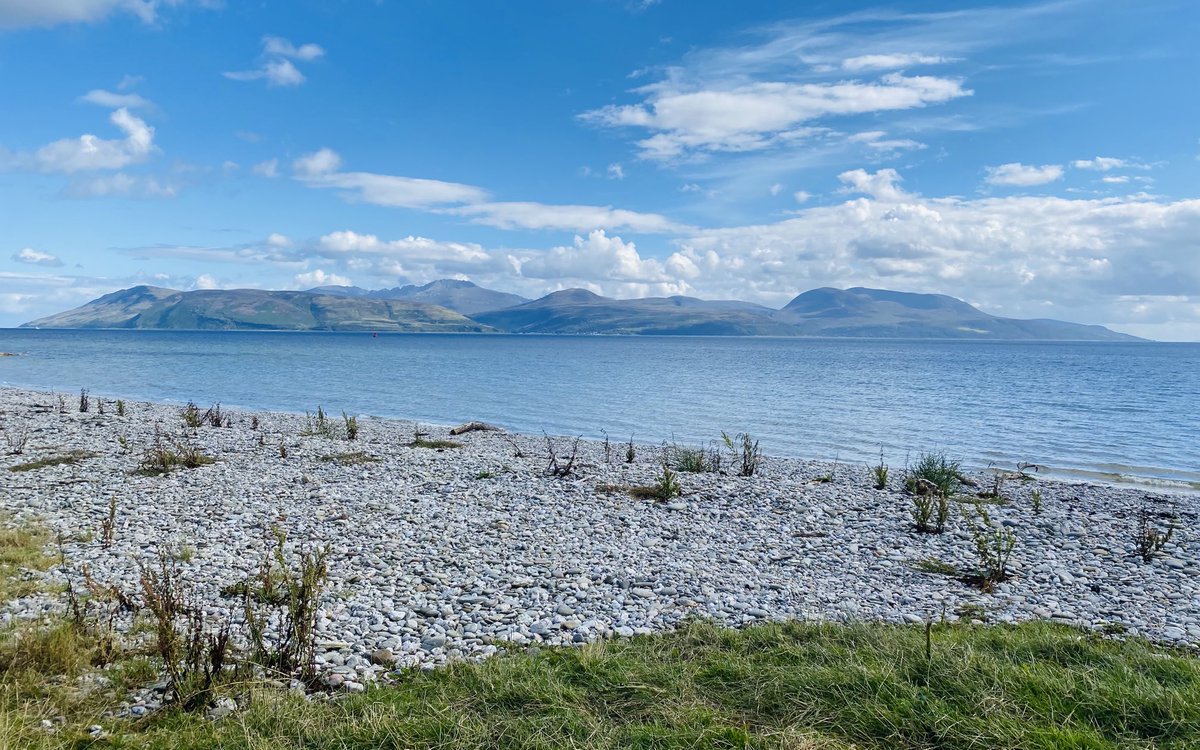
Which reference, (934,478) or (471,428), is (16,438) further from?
(934,478)

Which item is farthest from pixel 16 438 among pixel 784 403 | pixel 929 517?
pixel 784 403

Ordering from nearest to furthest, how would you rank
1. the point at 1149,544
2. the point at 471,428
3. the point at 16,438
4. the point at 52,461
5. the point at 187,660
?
the point at 187,660
the point at 1149,544
the point at 52,461
the point at 16,438
the point at 471,428

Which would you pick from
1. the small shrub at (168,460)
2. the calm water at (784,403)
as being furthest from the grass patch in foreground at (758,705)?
the calm water at (784,403)

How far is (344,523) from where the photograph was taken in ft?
47.5

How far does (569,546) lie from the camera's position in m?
13.2

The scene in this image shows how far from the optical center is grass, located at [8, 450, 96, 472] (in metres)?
19.3

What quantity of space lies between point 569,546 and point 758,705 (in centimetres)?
691

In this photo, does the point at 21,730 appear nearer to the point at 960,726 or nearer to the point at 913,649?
the point at 960,726

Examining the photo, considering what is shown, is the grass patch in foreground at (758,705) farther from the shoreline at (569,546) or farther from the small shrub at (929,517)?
the small shrub at (929,517)

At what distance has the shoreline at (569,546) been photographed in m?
9.62

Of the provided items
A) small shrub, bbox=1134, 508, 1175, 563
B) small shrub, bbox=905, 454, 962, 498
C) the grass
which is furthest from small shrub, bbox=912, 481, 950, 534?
the grass

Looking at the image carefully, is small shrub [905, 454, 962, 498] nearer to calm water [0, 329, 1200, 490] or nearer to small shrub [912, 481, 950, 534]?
small shrub [912, 481, 950, 534]

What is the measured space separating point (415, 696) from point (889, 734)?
14.4 feet

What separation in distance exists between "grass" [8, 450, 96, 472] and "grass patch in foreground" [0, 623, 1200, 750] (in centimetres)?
1665
